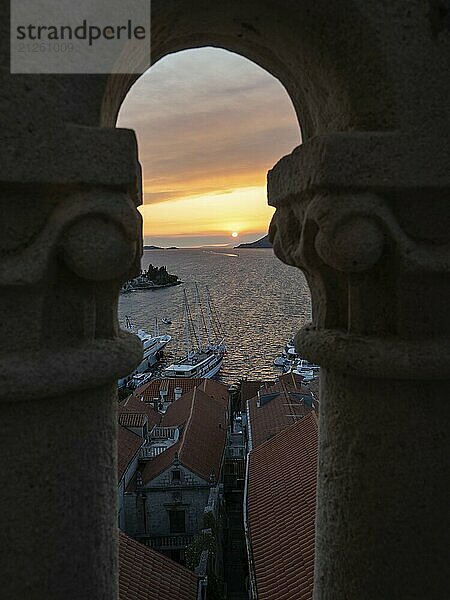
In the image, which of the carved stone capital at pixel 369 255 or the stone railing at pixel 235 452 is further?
the stone railing at pixel 235 452

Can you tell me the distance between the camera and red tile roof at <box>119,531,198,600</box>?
10.9 metres

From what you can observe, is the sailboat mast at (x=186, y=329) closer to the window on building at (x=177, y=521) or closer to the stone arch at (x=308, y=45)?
the window on building at (x=177, y=521)

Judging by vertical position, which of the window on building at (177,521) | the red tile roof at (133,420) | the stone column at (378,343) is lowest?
the window on building at (177,521)

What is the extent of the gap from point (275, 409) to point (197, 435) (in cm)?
464

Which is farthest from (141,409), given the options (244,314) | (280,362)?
(244,314)

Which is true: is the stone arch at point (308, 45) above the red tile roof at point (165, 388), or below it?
above

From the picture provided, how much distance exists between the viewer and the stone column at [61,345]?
1.98 meters

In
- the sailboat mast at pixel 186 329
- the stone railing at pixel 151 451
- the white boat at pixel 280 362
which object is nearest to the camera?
the stone railing at pixel 151 451

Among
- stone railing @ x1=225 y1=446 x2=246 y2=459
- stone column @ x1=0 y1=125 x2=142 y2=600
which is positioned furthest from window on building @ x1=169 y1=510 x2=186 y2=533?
stone column @ x1=0 y1=125 x2=142 y2=600

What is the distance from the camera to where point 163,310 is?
93.8 metres

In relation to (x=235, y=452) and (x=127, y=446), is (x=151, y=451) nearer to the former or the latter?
(x=127, y=446)

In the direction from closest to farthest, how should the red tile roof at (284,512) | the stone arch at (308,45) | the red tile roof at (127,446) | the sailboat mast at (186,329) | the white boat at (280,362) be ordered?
the stone arch at (308,45) → the red tile roof at (284,512) → the red tile roof at (127,446) → the white boat at (280,362) → the sailboat mast at (186,329)

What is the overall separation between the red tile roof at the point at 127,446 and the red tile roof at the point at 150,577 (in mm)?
4759

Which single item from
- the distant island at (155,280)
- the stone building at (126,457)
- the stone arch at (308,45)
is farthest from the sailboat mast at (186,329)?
the stone arch at (308,45)
